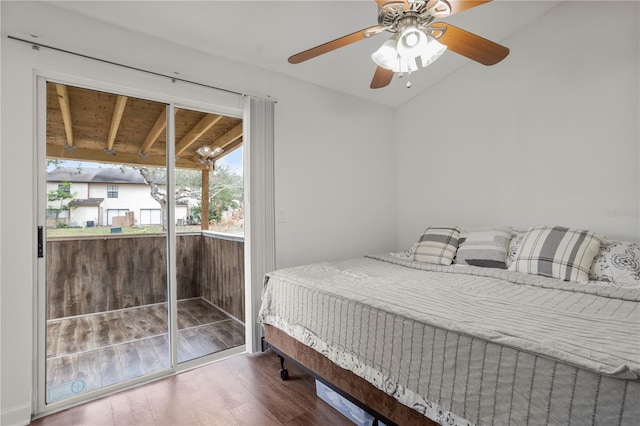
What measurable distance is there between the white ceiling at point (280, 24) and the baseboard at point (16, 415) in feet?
7.62

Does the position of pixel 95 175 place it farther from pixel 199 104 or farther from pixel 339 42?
pixel 339 42

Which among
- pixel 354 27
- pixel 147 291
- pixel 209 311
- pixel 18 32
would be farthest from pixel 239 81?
pixel 209 311

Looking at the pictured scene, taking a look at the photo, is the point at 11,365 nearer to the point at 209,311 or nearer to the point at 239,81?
the point at 209,311

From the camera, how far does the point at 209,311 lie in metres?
2.97

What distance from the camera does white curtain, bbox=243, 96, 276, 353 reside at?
258cm

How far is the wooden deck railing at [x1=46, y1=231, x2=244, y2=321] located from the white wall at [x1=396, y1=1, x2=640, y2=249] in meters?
2.21

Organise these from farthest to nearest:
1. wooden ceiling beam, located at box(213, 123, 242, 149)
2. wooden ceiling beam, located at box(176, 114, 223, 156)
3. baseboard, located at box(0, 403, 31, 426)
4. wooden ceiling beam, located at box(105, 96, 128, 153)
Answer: wooden ceiling beam, located at box(213, 123, 242, 149), wooden ceiling beam, located at box(176, 114, 223, 156), wooden ceiling beam, located at box(105, 96, 128, 153), baseboard, located at box(0, 403, 31, 426)

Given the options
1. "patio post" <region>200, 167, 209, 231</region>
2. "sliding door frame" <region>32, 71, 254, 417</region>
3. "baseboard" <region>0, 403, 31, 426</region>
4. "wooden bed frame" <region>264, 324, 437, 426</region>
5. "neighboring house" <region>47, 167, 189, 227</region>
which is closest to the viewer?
"wooden bed frame" <region>264, 324, 437, 426</region>

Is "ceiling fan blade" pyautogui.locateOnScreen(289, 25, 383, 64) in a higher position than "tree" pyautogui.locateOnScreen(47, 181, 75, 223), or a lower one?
higher

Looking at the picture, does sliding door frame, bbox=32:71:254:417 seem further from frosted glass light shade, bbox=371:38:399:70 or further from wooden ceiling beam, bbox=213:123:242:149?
frosted glass light shade, bbox=371:38:399:70

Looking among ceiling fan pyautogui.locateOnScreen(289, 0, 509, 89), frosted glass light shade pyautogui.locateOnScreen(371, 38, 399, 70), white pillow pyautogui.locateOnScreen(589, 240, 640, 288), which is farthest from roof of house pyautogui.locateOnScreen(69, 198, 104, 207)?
white pillow pyautogui.locateOnScreen(589, 240, 640, 288)

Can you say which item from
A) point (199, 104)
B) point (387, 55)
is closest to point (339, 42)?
point (387, 55)

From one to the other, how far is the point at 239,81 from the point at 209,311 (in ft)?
6.92

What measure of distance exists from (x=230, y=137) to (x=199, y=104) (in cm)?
42
